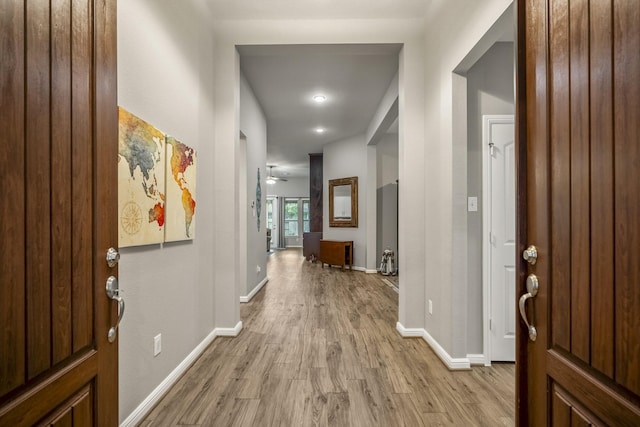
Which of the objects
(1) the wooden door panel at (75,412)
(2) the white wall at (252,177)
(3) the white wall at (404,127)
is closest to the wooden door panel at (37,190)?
(1) the wooden door panel at (75,412)

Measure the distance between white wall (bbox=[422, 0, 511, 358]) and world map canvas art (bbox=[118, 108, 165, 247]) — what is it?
2.08m

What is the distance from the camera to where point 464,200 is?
245cm

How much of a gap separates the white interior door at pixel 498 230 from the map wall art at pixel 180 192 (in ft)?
7.54

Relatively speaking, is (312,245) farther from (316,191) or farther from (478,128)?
(478,128)

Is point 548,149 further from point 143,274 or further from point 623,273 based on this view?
point 143,274

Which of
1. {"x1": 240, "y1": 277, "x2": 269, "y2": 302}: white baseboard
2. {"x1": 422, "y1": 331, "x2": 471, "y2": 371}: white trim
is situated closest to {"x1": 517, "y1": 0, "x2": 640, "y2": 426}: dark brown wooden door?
{"x1": 422, "y1": 331, "x2": 471, "y2": 371}: white trim

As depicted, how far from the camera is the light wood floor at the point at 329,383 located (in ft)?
5.96

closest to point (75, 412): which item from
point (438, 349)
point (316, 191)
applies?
point (438, 349)

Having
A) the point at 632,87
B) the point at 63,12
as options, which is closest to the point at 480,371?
the point at 632,87

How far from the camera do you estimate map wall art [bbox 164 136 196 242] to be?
2098 millimetres

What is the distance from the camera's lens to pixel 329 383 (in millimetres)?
2178

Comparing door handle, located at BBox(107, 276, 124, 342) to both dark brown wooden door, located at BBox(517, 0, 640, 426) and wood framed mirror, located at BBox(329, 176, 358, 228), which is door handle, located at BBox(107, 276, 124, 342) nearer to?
dark brown wooden door, located at BBox(517, 0, 640, 426)

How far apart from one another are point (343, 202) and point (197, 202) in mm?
5034

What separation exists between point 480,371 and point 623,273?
6.62 ft
